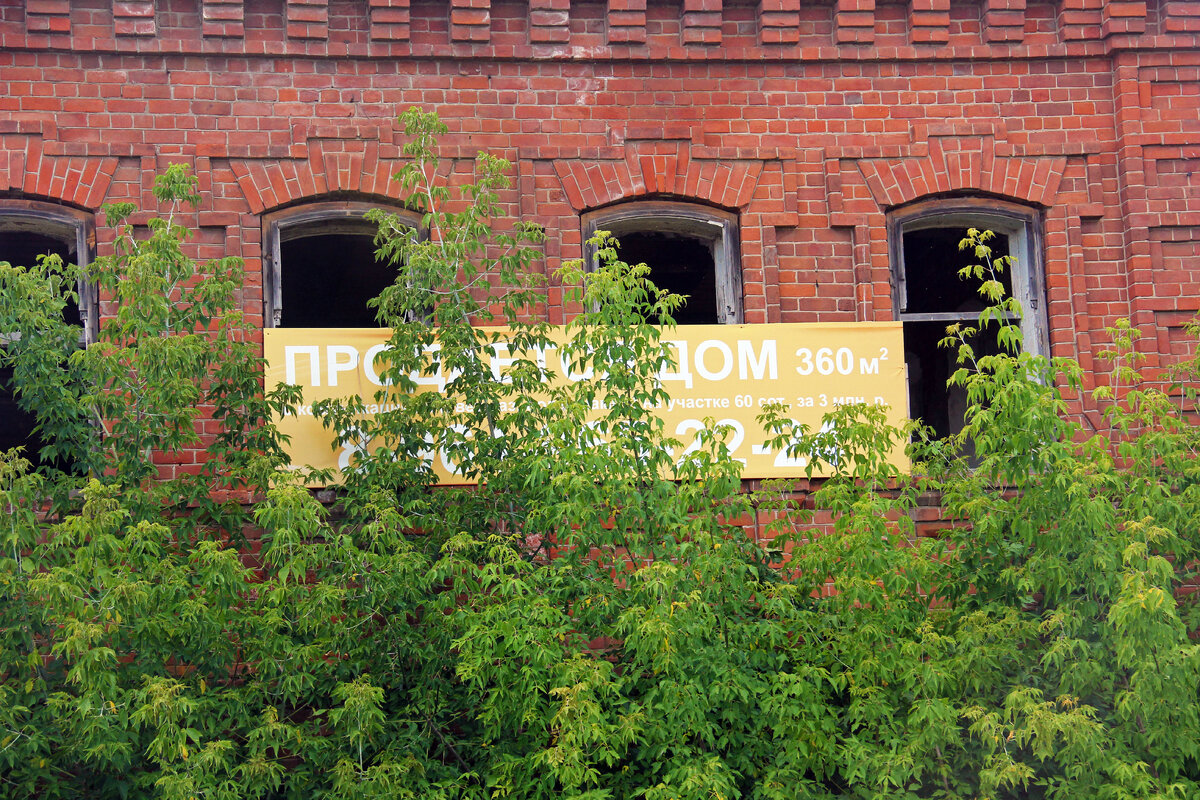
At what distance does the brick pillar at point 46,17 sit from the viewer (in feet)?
30.6

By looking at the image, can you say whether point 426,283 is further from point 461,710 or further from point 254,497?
point 461,710

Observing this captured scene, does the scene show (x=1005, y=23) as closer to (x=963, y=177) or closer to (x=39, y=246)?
(x=963, y=177)

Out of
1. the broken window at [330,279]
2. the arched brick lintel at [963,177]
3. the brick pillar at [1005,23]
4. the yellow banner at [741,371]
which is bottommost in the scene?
the yellow banner at [741,371]

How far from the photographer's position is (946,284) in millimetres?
14211

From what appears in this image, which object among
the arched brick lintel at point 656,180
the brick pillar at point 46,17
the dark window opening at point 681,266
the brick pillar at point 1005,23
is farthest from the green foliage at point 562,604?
the dark window opening at point 681,266

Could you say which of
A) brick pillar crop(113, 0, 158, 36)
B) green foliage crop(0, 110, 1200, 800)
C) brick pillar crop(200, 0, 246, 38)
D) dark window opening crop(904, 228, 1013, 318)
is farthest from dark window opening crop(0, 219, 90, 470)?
dark window opening crop(904, 228, 1013, 318)

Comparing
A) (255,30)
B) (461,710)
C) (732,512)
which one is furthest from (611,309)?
(255,30)

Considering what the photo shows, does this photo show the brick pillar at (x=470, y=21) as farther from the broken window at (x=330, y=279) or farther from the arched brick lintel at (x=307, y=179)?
the broken window at (x=330, y=279)

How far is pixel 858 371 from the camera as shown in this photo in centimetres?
955

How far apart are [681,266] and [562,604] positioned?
7653 millimetres

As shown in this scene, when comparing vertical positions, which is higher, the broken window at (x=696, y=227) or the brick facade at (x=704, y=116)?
the brick facade at (x=704, y=116)

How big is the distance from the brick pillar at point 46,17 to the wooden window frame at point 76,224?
3.98 feet

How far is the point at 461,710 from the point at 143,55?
5230 millimetres

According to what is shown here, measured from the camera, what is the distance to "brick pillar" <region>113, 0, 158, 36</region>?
31.0ft
